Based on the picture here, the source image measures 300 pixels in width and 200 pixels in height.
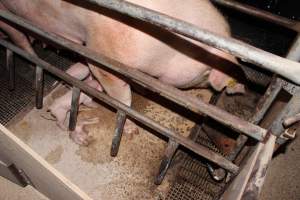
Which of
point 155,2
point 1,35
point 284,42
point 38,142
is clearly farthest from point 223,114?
point 1,35

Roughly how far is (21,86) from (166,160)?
1.70 m

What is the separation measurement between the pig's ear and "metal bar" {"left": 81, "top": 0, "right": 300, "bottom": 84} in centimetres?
78

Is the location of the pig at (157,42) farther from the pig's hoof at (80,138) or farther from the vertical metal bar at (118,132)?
the pig's hoof at (80,138)

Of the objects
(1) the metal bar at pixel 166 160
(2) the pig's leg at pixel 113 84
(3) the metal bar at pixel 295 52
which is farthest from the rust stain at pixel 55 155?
(3) the metal bar at pixel 295 52

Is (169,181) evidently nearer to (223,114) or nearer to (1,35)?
(223,114)

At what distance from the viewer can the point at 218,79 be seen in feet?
6.87

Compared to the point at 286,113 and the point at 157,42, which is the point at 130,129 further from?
the point at 286,113

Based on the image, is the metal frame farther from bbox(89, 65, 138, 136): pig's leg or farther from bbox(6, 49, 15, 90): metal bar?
bbox(6, 49, 15, 90): metal bar

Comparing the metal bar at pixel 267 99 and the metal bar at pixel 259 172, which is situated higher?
the metal bar at pixel 267 99

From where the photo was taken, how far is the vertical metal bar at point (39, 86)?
258 centimetres

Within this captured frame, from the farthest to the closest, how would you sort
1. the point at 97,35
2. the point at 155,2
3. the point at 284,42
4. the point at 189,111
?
the point at 284,42, the point at 189,111, the point at 97,35, the point at 155,2

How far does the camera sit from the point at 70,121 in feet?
8.68

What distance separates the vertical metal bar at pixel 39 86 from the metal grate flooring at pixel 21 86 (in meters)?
0.15

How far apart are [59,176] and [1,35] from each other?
2.41 meters
